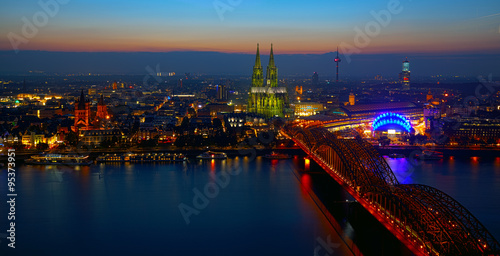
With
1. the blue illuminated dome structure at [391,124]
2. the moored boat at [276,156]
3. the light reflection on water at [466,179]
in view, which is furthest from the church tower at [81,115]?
the light reflection on water at [466,179]

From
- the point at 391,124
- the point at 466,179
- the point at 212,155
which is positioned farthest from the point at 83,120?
the point at 466,179

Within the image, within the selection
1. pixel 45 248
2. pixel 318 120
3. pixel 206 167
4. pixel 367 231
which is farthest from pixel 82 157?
pixel 318 120

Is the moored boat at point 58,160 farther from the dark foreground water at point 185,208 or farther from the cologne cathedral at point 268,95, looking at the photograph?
the cologne cathedral at point 268,95

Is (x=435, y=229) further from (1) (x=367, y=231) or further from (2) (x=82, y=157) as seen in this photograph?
(2) (x=82, y=157)

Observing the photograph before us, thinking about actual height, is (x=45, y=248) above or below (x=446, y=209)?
below

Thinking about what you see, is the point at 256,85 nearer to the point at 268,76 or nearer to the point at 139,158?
the point at 268,76

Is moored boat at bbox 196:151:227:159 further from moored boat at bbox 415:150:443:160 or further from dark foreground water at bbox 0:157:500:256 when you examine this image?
moored boat at bbox 415:150:443:160
